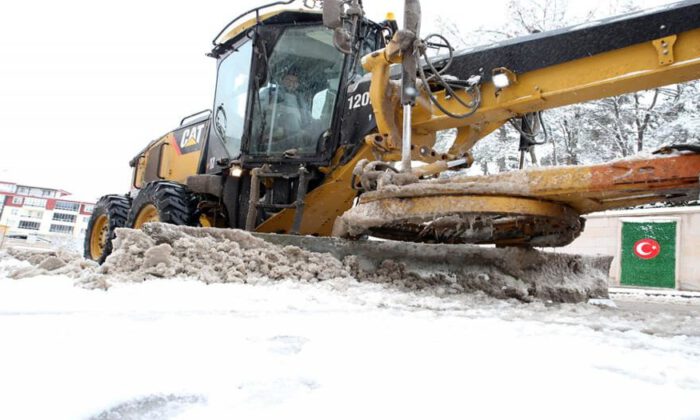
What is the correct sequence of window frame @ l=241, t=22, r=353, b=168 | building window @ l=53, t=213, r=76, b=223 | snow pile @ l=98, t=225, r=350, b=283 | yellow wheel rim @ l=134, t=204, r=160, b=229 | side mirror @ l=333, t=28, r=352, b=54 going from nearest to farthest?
snow pile @ l=98, t=225, r=350, b=283, side mirror @ l=333, t=28, r=352, b=54, window frame @ l=241, t=22, r=353, b=168, yellow wheel rim @ l=134, t=204, r=160, b=229, building window @ l=53, t=213, r=76, b=223

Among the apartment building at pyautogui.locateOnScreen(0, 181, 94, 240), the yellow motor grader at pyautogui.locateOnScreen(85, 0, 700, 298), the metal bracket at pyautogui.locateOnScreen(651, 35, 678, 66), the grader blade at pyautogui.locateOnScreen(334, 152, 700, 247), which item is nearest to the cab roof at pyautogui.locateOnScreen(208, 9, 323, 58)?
the yellow motor grader at pyautogui.locateOnScreen(85, 0, 700, 298)

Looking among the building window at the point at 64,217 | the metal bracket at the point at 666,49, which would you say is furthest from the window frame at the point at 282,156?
the building window at the point at 64,217

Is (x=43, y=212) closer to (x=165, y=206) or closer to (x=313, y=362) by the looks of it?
(x=165, y=206)

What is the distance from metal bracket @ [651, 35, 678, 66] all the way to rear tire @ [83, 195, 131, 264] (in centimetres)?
536

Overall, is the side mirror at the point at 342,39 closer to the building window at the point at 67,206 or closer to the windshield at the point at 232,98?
the windshield at the point at 232,98

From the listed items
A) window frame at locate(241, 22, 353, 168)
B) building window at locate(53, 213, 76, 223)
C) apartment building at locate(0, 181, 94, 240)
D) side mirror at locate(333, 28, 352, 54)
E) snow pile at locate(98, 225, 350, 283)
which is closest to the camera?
snow pile at locate(98, 225, 350, 283)

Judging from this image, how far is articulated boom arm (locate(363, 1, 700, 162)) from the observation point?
266 centimetres

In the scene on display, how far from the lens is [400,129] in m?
3.70

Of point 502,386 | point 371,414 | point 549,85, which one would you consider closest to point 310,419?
point 371,414

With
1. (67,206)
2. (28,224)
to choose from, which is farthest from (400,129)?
(28,224)

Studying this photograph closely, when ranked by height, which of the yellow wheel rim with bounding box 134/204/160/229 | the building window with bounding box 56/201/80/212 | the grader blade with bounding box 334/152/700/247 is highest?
the building window with bounding box 56/201/80/212

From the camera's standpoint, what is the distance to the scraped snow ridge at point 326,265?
2.36 meters

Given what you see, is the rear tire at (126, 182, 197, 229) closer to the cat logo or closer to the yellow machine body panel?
the yellow machine body panel

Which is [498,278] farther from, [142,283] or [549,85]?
[142,283]
